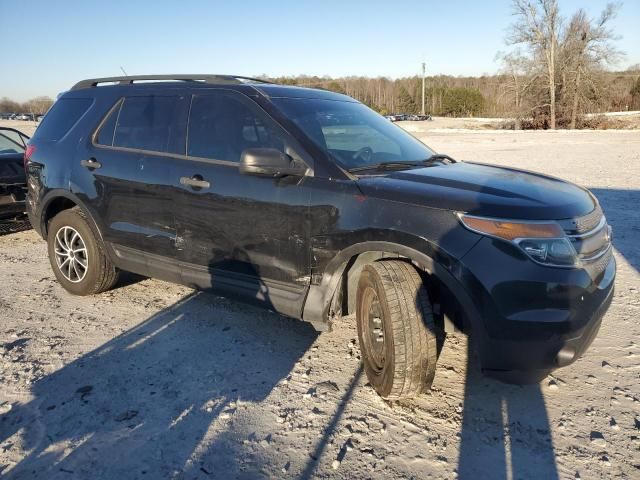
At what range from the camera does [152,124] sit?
402 cm

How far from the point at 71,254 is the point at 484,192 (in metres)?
3.82

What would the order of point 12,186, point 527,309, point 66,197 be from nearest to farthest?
point 527,309 < point 66,197 < point 12,186

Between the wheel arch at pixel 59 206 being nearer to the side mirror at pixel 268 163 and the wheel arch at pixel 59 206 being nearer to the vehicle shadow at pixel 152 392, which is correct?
the vehicle shadow at pixel 152 392

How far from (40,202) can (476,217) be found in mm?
4134

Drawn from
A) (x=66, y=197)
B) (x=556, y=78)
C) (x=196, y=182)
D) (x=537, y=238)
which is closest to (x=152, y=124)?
(x=196, y=182)

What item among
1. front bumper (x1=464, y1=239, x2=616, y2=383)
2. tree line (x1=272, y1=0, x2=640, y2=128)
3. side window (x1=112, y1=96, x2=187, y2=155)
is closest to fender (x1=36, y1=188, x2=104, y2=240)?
side window (x1=112, y1=96, x2=187, y2=155)

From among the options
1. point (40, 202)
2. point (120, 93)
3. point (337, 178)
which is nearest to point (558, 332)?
point (337, 178)

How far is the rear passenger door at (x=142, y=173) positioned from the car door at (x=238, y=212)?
14cm

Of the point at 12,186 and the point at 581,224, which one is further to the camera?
the point at 12,186

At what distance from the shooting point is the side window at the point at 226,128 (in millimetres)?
3420

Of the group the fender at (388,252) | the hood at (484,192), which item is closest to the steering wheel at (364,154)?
the hood at (484,192)

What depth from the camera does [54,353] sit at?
3600mm

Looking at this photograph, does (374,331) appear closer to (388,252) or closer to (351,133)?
(388,252)

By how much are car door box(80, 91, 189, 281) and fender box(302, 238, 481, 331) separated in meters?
1.32
